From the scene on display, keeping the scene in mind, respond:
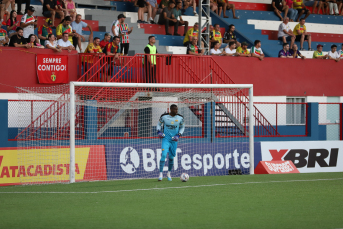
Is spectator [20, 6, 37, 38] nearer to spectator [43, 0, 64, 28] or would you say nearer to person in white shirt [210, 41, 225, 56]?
spectator [43, 0, 64, 28]

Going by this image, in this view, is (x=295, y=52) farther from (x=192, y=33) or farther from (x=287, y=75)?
(x=192, y=33)

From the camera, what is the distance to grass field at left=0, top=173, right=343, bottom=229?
7.50m

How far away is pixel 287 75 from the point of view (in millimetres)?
22016

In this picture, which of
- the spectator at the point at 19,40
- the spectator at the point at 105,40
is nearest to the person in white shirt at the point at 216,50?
the spectator at the point at 105,40

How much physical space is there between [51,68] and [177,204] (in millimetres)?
9849

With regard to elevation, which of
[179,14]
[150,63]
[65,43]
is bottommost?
[150,63]

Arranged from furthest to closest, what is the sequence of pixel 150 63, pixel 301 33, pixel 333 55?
1. pixel 301 33
2. pixel 333 55
3. pixel 150 63

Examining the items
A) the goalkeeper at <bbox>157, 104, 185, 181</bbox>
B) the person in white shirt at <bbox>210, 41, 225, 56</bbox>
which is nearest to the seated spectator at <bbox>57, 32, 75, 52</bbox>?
the person in white shirt at <bbox>210, 41, 225, 56</bbox>

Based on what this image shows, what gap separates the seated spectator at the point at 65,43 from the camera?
17.7 m

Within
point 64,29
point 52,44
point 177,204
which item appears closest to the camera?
point 177,204

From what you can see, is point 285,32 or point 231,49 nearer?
point 231,49

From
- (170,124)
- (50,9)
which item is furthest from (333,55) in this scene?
(170,124)

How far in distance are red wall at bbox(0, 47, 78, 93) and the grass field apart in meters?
5.71

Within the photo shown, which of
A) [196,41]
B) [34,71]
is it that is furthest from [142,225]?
[196,41]
